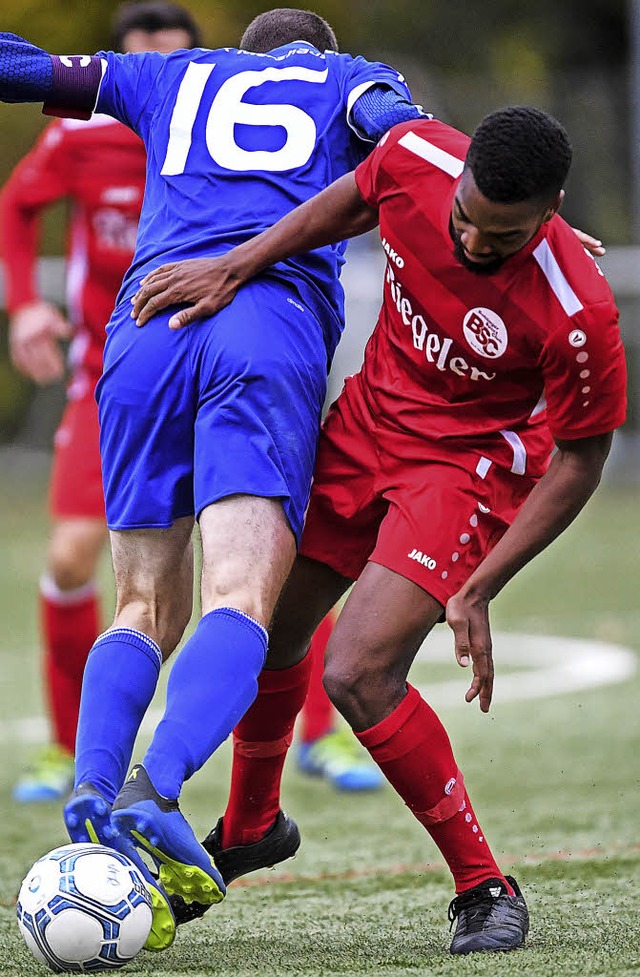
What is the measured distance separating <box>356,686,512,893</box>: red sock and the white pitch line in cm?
315

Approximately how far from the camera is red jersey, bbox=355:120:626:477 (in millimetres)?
3379

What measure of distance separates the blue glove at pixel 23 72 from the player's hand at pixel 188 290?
605 millimetres

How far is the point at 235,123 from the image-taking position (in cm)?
374

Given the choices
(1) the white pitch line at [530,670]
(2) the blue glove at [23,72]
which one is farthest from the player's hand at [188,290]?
(1) the white pitch line at [530,670]

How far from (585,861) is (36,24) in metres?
15.8

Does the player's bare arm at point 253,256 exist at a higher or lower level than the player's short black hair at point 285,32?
lower

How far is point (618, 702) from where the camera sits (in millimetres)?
6828

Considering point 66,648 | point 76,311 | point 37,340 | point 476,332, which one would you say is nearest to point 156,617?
point 476,332

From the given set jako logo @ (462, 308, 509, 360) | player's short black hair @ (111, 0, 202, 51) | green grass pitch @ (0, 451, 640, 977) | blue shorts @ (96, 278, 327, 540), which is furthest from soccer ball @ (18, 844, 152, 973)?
player's short black hair @ (111, 0, 202, 51)

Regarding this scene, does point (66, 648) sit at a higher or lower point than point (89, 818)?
lower

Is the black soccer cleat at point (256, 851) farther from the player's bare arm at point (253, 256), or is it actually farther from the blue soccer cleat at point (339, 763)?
the blue soccer cleat at point (339, 763)

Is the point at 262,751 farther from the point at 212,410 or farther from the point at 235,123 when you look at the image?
the point at 235,123

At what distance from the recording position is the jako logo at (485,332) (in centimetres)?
349

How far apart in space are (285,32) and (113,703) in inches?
74.7
